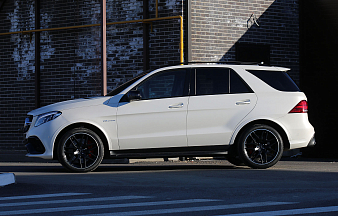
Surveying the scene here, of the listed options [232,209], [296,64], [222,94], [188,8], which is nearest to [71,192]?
[232,209]

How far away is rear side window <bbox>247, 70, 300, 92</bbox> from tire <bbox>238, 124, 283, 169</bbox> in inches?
31.1

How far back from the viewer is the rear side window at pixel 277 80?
33.7ft

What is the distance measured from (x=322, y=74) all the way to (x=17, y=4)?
31.9ft

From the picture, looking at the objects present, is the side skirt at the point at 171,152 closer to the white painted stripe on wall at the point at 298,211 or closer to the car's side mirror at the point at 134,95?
the car's side mirror at the point at 134,95

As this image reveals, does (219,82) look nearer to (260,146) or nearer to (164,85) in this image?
(164,85)

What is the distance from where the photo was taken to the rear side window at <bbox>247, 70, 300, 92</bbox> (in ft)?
33.7

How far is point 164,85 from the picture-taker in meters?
10.2

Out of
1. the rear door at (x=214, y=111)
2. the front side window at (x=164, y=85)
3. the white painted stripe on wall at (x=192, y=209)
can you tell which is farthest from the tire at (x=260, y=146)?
the white painted stripe on wall at (x=192, y=209)

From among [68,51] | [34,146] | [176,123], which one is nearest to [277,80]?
[176,123]

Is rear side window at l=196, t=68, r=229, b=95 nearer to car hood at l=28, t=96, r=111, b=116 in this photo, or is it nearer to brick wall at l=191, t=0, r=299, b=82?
car hood at l=28, t=96, r=111, b=116

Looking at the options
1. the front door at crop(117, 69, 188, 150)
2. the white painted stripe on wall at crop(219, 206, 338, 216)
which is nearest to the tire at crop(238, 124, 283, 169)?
the front door at crop(117, 69, 188, 150)

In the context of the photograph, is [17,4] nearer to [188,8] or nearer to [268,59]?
[188,8]

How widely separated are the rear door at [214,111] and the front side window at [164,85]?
286 mm

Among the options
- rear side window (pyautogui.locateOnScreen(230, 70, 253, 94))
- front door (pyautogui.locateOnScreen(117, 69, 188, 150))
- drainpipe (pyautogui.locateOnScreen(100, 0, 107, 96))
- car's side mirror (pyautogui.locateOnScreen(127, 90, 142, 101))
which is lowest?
front door (pyautogui.locateOnScreen(117, 69, 188, 150))
